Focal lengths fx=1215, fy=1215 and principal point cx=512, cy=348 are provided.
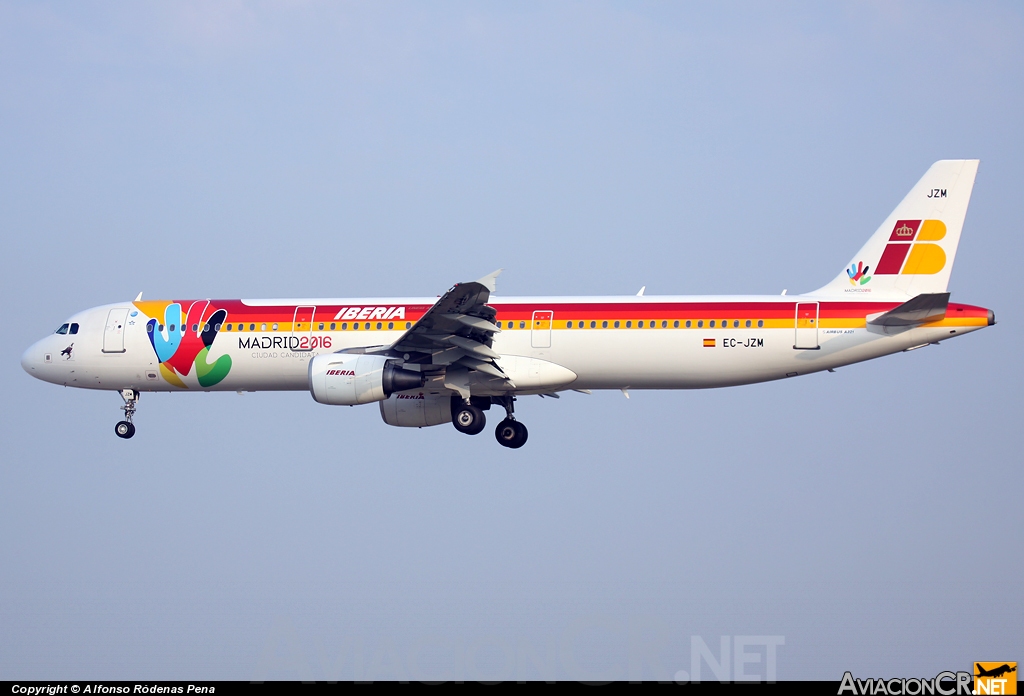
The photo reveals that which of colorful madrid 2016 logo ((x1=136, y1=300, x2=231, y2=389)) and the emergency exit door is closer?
the emergency exit door

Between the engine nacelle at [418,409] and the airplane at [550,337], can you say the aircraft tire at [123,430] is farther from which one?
the engine nacelle at [418,409]

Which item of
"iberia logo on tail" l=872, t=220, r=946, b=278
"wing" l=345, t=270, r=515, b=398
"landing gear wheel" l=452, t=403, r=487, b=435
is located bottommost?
"landing gear wheel" l=452, t=403, r=487, b=435

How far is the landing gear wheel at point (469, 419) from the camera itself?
3272 cm

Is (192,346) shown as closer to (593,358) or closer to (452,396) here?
(452,396)

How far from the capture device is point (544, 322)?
31.8m

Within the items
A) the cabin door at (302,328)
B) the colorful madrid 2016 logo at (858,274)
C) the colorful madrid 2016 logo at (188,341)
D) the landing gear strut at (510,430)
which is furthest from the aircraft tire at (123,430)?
the colorful madrid 2016 logo at (858,274)

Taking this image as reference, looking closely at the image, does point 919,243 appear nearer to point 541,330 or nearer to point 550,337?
point 550,337

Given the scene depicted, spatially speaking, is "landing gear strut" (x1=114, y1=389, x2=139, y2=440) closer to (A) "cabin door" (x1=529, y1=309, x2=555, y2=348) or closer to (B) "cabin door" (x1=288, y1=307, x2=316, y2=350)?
(B) "cabin door" (x1=288, y1=307, x2=316, y2=350)

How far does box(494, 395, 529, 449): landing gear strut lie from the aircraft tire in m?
10.6

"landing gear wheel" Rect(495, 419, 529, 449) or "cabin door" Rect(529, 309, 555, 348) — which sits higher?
"cabin door" Rect(529, 309, 555, 348)

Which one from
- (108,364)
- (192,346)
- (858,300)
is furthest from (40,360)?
(858,300)

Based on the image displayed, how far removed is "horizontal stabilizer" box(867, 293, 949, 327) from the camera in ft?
95.5

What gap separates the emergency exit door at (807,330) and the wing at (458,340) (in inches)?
292

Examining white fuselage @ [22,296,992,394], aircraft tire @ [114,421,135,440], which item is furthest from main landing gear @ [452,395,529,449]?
aircraft tire @ [114,421,135,440]
